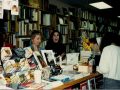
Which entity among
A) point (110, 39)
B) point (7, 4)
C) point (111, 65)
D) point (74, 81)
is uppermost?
point (7, 4)

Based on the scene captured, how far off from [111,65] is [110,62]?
0.04 m

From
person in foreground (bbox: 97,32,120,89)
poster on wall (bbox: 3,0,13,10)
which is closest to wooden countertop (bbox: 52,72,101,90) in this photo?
person in foreground (bbox: 97,32,120,89)

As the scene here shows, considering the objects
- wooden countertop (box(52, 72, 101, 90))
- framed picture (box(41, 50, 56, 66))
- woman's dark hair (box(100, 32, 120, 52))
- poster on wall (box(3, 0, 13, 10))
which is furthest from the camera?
woman's dark hair (box(100, 32, 120, 52))

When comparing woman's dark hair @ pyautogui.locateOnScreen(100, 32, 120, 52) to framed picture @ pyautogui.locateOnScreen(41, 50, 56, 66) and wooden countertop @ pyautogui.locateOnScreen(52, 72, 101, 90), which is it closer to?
wooden countertop @ pyautogui.locateOnScreen(52, 72, 101, 90)

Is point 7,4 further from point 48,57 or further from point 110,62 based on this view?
point 110,62

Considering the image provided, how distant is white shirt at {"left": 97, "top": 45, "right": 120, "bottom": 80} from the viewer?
2422mm

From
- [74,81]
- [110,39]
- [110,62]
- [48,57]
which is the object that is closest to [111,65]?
[110,62]

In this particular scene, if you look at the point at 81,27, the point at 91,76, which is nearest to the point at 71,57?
the point at 91,76

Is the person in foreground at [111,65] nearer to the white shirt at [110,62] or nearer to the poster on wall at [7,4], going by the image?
the white shirt at [110,62]

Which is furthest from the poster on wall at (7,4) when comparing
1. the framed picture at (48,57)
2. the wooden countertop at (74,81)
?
the wooden countertop at (74,81)

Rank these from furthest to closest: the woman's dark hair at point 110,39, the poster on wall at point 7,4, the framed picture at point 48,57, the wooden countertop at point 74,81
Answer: the woman's dark hair at point 110,39, the framed picture at point 48,57, the poster on wall at point 7,4, the wooden countertop at point 74,81

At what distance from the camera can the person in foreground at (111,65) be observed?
2.43 metres

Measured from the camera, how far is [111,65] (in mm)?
2449

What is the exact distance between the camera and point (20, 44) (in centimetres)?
436
